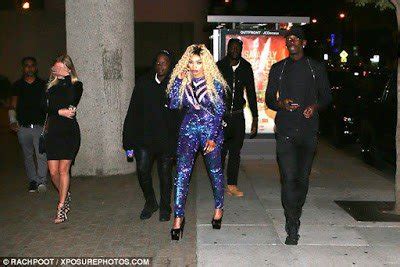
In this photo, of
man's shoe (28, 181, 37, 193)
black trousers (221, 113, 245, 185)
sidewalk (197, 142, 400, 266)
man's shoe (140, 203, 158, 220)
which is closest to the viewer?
sidewalk (197, 142, 400, 266)

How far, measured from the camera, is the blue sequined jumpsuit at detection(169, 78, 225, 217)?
19.5 ft

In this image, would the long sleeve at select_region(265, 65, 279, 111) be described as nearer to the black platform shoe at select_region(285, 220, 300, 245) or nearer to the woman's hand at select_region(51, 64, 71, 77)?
the black platform shoe at select_region(285, 220, 300, 245)

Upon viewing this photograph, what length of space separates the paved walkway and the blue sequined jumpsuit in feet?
1.96

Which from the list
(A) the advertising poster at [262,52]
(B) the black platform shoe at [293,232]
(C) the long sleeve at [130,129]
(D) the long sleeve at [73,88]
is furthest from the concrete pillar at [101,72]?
(B) the black platform shoe at [293,232]

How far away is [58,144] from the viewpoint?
22.1ft

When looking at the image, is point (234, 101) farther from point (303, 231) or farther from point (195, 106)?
point (303, 231)

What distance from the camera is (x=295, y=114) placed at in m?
5.82

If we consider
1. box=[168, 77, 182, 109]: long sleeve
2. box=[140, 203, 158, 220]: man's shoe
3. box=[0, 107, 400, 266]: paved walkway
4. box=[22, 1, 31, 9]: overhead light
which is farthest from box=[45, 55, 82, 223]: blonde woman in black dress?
box=[22, 1, 31, 9]: overhead light

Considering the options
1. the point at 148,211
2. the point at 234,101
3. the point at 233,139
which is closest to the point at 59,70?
the point at 148,211

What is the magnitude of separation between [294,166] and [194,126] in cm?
108

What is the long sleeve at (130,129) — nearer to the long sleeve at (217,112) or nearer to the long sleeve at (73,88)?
the long sleeve at (73,88)

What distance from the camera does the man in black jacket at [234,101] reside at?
799 centimetres

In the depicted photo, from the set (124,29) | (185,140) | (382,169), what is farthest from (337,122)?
(185,140)

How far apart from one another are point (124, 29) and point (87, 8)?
680 millimetres
